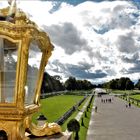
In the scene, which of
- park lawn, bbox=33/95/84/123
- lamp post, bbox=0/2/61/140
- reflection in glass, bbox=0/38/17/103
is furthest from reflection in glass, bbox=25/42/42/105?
park lawn, bbox=33/95/84/123

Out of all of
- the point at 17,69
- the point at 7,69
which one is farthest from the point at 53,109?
the point at 17,69

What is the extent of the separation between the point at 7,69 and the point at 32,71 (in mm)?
417

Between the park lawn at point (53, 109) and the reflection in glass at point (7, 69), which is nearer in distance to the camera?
the reflection in glass at point (7, 69)

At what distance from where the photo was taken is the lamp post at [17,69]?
5.28 meters

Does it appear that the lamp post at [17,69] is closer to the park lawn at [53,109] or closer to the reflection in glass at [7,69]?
the reflection in glass at [7,69]

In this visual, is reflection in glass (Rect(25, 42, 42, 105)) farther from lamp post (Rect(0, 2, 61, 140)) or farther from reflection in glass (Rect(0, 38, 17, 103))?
reflection in glass (Rect(0, 38, 17, 103))

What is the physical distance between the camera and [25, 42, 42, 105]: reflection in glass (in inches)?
222

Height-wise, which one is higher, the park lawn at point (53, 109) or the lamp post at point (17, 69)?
the lamp post at point (17, 69)

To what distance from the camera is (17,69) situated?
209 inches

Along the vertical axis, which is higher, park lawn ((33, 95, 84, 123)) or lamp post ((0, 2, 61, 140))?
lamp post ((0, 2, 61, 140))

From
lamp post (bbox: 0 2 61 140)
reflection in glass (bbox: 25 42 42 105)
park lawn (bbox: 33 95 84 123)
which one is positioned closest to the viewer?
lamp post (bbox: 0 2 61 140)

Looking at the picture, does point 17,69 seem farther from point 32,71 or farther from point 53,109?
point 53,109

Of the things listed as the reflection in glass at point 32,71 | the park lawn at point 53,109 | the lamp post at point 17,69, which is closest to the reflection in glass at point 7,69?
the lamp post at point 17,69

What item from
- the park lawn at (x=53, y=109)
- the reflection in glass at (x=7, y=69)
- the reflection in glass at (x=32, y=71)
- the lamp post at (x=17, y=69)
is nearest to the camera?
the lamp post at (x=17, y=69)
